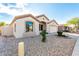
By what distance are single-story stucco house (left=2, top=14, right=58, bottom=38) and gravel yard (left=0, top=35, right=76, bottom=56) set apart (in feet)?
0.37

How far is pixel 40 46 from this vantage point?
7.50 ft

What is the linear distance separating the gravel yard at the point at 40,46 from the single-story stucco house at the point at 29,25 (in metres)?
0.11

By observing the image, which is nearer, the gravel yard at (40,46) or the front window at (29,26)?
the gravel yard at (40,46)

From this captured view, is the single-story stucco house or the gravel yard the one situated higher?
the single-story stucco house

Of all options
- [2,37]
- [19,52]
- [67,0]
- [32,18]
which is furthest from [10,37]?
[67,0]

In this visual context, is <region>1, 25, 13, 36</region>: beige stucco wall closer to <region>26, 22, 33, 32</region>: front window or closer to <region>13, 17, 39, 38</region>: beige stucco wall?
<region>13, 17, 39, 38</region>: beige stucco wall

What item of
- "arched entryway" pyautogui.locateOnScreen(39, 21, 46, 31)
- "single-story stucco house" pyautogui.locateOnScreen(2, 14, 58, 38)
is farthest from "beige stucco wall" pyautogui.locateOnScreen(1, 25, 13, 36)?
"arched entryway" pyautogui.locateOnScreen(39, 21, 46, 31)

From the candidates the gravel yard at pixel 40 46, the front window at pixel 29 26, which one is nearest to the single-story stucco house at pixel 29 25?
the front window at pixel 29 26

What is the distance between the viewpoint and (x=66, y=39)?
2.33 m

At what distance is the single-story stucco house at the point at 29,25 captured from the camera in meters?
2.32

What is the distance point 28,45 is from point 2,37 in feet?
1.63

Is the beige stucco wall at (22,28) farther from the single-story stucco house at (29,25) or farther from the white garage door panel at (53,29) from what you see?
the white garage door panel at (53,29)

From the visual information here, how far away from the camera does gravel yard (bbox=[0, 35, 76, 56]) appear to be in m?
2.22

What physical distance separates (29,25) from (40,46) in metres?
0.44
